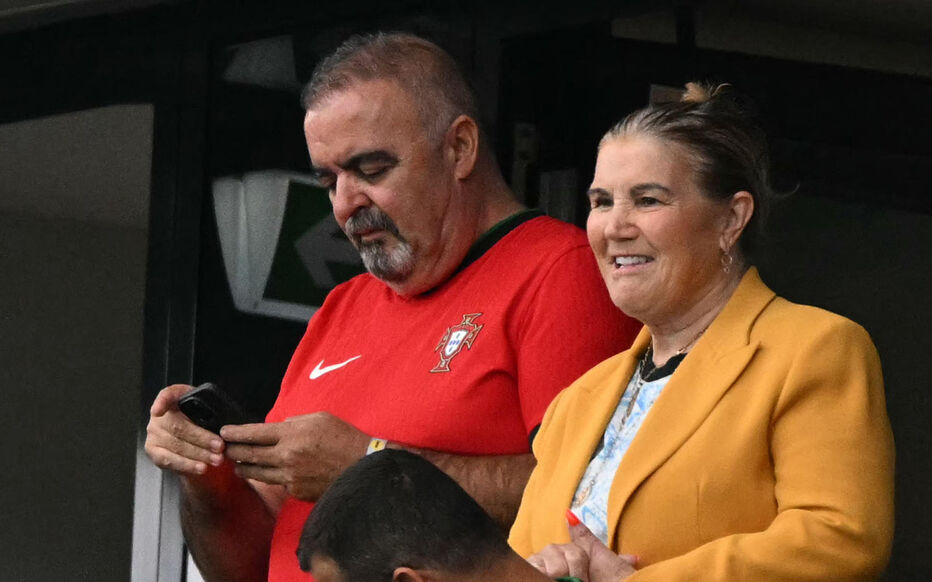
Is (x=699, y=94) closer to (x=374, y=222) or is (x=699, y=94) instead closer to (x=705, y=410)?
(x=705, y=410)

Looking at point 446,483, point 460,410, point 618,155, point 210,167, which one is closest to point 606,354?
point 460,410

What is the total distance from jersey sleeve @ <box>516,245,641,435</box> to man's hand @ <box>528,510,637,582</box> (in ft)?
1.93

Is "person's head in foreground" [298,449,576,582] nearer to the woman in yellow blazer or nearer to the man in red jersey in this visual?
the woman in yellow blazer

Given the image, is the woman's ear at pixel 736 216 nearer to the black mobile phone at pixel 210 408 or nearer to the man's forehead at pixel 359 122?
the man's forehead at pixel 359 122

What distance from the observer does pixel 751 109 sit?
2.81 meters

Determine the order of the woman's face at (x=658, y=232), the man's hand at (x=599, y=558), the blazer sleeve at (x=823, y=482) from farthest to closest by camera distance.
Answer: the woman's face at (x=658, y=232), the man's hand at (x=599, y=558), the blazer sleeve at (x=823, y=482)

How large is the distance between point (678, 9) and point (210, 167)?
1.43 meters

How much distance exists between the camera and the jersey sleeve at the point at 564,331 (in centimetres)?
312

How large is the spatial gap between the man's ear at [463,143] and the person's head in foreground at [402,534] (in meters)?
A: 1.47

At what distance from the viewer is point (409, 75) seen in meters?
3.57

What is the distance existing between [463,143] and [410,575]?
164 cm

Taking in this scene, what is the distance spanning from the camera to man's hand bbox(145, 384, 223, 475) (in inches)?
129

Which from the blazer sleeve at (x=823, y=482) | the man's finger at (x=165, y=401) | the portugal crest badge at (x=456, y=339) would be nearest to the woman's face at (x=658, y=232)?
the blazer sleeve at (x=823, y=482)

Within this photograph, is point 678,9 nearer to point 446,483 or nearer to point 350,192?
point 350,192
